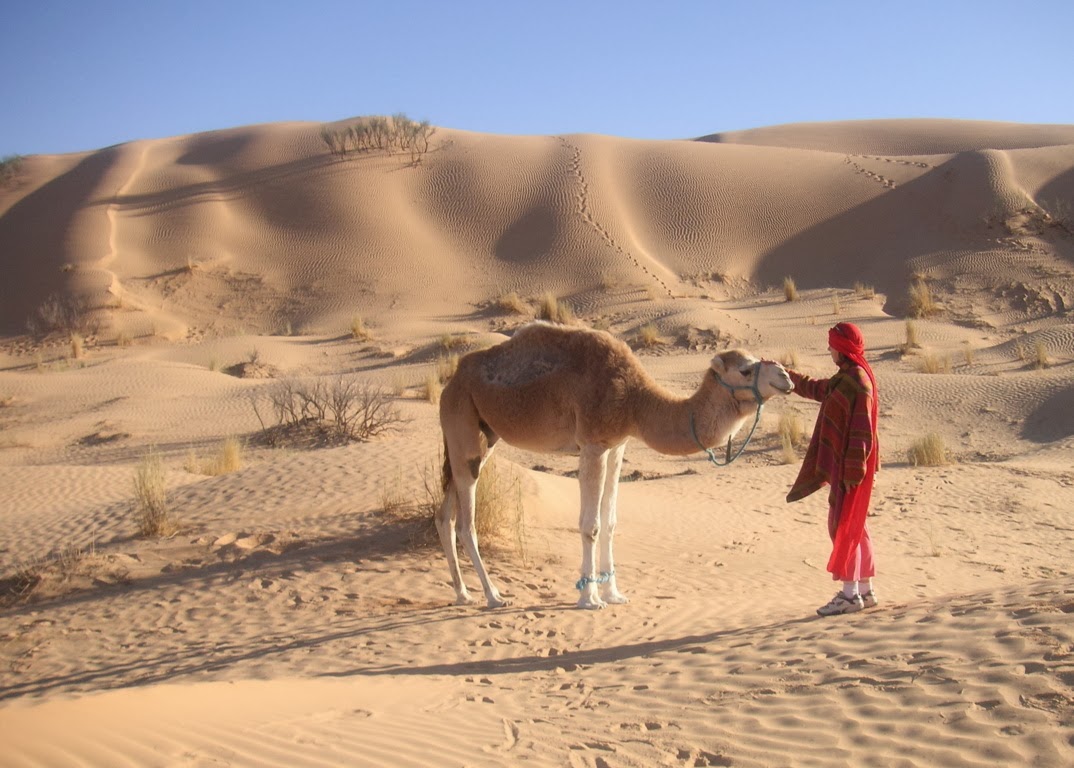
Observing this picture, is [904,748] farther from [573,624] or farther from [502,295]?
[502,295]

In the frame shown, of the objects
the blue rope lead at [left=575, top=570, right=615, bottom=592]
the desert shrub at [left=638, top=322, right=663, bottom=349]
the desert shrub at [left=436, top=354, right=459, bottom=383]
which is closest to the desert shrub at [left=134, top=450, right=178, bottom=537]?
the blue rope lead at [left=575, top=570, right=615, bottom=592]

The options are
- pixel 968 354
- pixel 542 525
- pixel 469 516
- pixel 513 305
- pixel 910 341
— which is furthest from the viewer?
pixel 513 305

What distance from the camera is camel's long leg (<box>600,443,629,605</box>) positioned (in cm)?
782

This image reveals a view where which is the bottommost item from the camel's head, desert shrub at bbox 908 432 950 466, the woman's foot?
desert shrub at bbox 908 432 950 466

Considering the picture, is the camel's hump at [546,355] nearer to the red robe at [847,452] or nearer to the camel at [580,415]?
the camel at [580,415]

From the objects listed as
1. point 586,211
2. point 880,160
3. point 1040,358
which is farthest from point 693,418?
point 880,160

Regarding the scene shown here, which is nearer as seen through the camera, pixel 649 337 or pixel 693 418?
pixel 693 418

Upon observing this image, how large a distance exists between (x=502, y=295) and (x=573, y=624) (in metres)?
28.3

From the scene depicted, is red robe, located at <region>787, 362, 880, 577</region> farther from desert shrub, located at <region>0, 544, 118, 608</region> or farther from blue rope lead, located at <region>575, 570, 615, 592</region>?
desert shrub, located at <region>0, 544, 118, 608</region>

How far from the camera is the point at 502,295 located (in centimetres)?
3519

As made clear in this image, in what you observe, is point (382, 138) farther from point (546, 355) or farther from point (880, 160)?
point (546, 355)

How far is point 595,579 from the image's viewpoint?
7.74m

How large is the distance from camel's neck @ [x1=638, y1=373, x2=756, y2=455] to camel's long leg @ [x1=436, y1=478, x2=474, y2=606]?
1849mm

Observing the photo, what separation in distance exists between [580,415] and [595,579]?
138 cm
